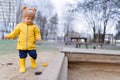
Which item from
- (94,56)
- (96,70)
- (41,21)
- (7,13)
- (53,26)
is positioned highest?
(7,13)

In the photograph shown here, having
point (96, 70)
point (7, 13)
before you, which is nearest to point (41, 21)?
point (7, 13)

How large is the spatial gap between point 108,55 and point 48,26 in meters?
25.0

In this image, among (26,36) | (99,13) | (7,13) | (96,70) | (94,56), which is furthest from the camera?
(7,13)

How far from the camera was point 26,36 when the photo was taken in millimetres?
3342

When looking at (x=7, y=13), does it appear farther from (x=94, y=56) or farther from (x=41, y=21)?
(x=94, y=56)

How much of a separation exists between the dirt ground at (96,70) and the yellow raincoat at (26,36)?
1390 millimetres

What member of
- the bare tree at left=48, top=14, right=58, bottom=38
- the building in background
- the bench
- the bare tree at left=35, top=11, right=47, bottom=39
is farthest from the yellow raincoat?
the building in background

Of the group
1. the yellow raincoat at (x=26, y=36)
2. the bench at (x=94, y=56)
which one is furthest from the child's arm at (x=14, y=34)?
the bench at (x=94, y=56)

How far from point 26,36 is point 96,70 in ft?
6.88

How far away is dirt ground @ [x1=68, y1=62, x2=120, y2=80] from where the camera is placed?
450cm

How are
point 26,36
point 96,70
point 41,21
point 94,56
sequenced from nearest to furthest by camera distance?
point 26,36 < point 94,56 < point 96,70 < point 41,21

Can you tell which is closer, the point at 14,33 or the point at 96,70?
the point at 14,33

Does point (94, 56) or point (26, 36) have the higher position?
point (26, 36)

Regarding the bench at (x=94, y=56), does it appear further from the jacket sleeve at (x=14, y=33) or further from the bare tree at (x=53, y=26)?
the bare tree at (x=53, y=26)
